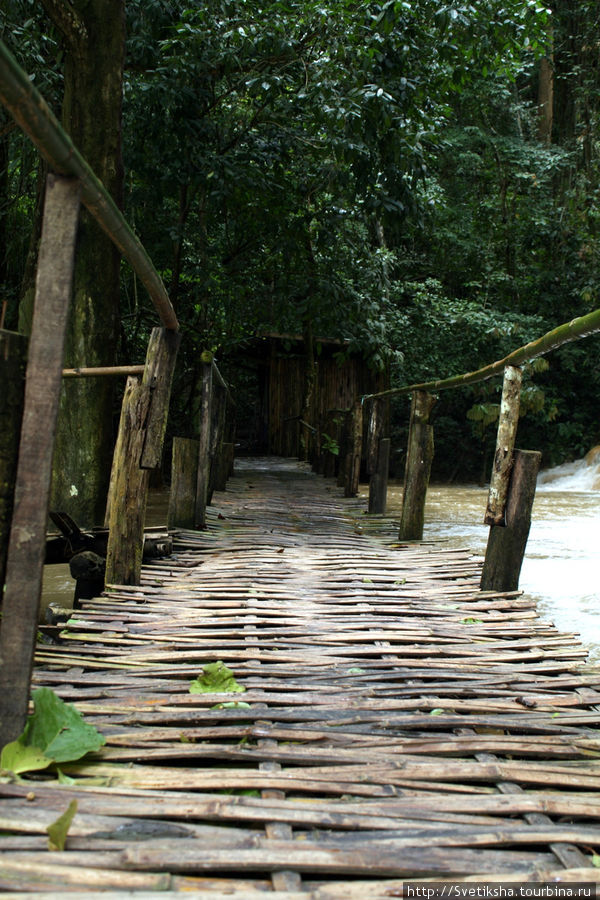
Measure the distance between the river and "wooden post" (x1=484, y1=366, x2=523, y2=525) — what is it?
0.64m

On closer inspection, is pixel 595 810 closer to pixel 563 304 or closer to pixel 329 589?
pixel 329 589

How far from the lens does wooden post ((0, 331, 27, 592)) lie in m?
1.38

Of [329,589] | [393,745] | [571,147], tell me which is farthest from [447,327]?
[393,745]

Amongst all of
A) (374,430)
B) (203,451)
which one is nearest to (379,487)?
(374,430)

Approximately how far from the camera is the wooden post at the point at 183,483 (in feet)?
12.6

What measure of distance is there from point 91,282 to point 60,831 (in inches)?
183

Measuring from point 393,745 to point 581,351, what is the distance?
13.7 m

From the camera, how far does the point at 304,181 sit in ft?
24.3

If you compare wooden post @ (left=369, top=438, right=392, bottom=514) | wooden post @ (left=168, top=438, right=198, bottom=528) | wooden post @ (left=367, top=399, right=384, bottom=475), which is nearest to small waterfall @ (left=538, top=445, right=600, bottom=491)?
wooden post @ (left=367, top=399, right=384, bottom=475)

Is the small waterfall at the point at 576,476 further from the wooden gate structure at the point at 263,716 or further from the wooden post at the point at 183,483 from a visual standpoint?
the wooden gate structure at the point at 263,716

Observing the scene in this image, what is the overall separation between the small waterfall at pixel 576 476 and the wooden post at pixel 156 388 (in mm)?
11276

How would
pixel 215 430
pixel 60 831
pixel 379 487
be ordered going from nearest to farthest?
pixel 60 831, pixel 215 430, pixel 379 487

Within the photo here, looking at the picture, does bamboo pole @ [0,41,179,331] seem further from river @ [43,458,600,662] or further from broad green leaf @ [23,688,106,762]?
river @ [43,458,600,662]

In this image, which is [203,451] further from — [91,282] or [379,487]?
[379,487]
